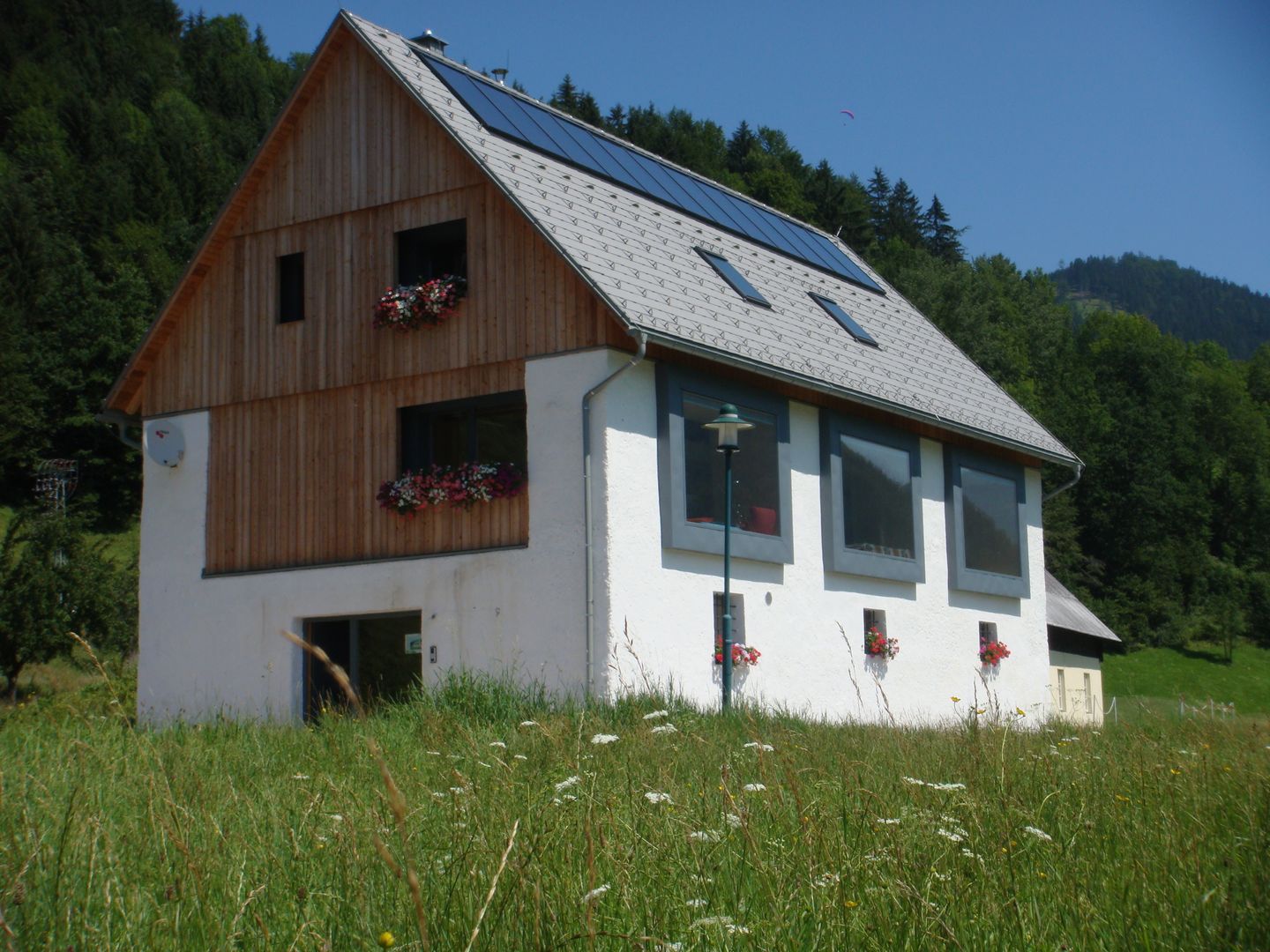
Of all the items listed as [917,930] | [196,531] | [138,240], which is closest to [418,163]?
[196,531]

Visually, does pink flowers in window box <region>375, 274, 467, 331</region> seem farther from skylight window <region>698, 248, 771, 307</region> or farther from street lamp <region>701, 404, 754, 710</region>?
skylight window <region>698, 248, 771, 307</region>

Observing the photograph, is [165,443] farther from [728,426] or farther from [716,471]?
[728,426]

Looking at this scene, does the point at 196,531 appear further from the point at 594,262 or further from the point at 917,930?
the point at 917,930

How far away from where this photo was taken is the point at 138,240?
210 feet

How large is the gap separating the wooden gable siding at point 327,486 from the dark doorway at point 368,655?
807 mm

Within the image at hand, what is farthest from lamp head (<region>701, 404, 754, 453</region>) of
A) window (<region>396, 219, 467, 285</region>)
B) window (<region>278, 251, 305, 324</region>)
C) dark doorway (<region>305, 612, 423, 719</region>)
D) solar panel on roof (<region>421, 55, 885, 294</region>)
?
window (<region>278, 251, 305, 324</region>)

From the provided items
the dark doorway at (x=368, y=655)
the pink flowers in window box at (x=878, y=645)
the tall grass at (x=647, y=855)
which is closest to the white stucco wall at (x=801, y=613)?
the pink flowers in window box at (x=878, y=645)

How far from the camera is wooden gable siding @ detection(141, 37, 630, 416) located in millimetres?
15883

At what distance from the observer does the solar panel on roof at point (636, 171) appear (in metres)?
18.5

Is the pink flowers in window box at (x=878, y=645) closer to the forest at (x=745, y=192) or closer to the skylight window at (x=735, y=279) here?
the skylight window at (x=735, y=279)

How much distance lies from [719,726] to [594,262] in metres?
6.28

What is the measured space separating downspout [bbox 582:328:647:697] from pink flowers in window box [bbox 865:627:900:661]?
5.24 m

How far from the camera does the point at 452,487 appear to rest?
1572 centimetres

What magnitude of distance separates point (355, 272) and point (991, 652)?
10.9 meters
